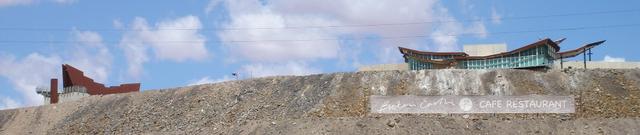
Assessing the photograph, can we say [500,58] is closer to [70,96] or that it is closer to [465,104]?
[465,104]

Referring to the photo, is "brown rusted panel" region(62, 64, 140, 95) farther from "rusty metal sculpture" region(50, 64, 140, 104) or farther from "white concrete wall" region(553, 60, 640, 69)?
"white concrete wall" region(553, 60, 640, 69)

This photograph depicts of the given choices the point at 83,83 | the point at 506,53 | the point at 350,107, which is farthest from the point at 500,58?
the point at 83,83

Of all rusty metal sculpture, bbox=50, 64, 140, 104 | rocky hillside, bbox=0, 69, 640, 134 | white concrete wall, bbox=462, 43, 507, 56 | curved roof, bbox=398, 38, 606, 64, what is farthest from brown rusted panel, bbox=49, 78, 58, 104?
white concrete wall, bbox=462, 43, 507, 56

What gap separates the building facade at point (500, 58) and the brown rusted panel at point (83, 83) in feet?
79.4

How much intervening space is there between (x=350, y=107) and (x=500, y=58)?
18.2m

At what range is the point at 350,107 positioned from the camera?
5334cm

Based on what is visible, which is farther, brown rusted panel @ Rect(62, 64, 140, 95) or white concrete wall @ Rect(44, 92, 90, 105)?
brown rusted panel @ Rect(62, 64, 140, 95)

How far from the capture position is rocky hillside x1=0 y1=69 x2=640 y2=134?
49.9 m

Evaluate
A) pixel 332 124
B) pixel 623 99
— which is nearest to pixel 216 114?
pixel 332 124

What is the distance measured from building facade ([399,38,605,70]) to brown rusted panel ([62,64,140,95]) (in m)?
24.2

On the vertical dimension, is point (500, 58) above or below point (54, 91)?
above

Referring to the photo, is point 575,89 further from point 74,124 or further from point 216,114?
point 74,124

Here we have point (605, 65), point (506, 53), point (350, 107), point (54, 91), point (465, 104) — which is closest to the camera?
point (465, 104)

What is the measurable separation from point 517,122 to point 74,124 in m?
30.0
